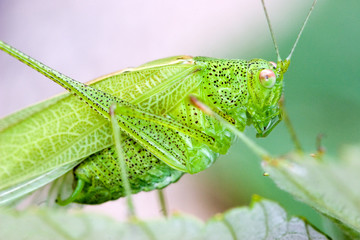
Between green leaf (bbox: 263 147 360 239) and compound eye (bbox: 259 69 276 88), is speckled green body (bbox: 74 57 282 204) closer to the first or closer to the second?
compound eye (bbox: 259 69 276 88)

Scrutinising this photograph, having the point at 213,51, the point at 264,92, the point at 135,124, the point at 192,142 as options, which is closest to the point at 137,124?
the point at 135,124

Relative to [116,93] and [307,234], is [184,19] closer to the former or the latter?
[116,93]

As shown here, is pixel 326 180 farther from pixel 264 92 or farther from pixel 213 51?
pixel 213 51

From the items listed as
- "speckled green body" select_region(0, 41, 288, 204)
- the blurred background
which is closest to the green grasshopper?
"speckled green body" select_region(0, 41, 288, 204)

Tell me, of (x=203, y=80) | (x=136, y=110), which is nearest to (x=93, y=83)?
(x=136, y=110)

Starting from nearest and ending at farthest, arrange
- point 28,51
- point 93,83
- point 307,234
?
point 307,234 → point 93,83 → point 28,51

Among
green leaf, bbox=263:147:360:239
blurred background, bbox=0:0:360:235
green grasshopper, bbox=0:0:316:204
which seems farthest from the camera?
blurred background, bbox=0:0:360:235

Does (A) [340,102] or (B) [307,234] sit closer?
(B) [307,234]
